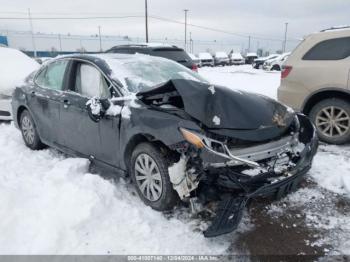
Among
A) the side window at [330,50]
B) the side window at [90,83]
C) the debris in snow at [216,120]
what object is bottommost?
the debris in snow at [216,120]

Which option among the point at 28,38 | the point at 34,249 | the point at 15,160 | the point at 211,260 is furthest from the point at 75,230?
the point at 28,38

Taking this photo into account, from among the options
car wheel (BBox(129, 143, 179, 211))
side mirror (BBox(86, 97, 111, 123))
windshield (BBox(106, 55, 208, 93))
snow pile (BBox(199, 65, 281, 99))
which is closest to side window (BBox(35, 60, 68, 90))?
windshield (BBox(106, 55, 208, 93))

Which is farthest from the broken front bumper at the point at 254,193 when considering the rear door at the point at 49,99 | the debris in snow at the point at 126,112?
the rear door at the point at 49,99

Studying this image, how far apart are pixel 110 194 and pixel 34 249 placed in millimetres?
1065

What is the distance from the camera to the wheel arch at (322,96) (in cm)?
554

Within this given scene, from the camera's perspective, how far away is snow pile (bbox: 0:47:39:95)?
742cm

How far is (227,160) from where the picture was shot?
9.65 ft

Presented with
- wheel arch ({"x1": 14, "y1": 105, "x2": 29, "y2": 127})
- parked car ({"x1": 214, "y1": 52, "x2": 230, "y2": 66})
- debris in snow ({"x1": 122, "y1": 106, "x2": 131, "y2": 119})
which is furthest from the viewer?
parked car ({"x1": 214, "y1": 52, "x2": 230, "y2": 66})

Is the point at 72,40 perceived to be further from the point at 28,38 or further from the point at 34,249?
the point at 34,249

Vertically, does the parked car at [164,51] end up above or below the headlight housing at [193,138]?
above

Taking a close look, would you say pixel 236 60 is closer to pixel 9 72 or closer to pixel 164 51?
pixel 164 51

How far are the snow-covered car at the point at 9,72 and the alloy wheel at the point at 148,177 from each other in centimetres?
468

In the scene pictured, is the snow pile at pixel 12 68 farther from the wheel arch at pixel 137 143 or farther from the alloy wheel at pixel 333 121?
the alloy wheel at pixel 333 121

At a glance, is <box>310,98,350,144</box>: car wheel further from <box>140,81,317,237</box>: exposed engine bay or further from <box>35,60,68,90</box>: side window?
<box>35,60,68,90</box>: side window
